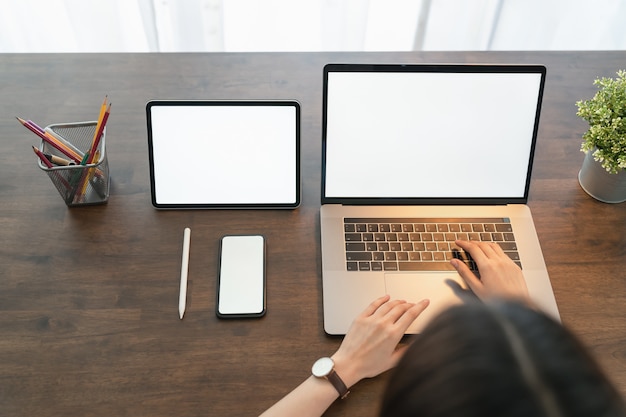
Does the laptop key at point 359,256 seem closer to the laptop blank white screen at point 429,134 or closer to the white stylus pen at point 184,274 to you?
the laptop blank white screen at point 429,134

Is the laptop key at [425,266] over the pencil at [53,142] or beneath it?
beneath

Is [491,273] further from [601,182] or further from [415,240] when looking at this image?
[601,182]

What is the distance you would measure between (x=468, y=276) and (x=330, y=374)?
29 centimetres

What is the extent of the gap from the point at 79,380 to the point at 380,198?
579 millimetres

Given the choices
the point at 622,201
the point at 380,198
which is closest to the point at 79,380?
the point at 380,198

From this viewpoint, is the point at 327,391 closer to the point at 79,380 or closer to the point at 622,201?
the point at 79,380

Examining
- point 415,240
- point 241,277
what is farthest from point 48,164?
point 415,240

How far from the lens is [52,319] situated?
95cm

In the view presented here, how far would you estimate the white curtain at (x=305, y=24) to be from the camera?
1.99 m

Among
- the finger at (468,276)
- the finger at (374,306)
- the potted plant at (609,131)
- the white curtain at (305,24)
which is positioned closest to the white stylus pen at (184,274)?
the finger at (374,306)

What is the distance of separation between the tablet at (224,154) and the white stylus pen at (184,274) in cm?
7

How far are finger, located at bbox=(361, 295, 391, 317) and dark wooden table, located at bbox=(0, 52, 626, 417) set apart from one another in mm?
82

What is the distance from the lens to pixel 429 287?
98 centimetres

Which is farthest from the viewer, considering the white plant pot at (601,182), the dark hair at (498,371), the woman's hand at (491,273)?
the white plant pot at (601,182)
